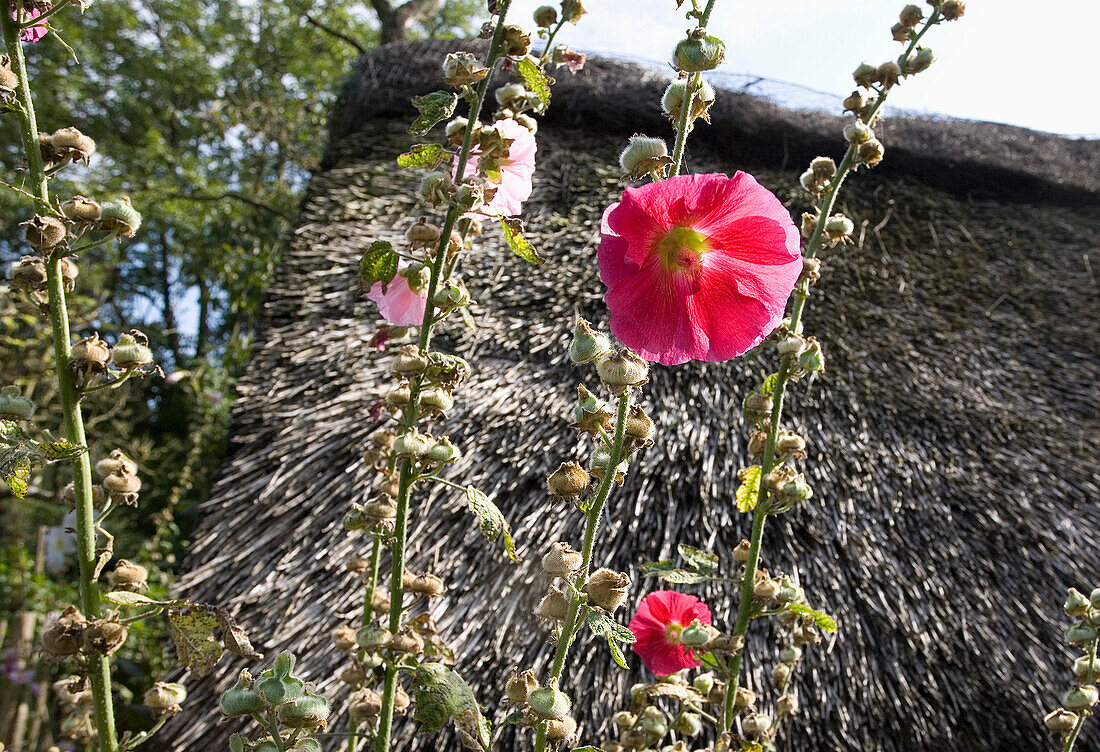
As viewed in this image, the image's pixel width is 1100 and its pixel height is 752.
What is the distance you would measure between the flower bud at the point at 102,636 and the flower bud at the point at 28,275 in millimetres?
221

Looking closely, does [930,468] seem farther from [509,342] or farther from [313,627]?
[313,627]

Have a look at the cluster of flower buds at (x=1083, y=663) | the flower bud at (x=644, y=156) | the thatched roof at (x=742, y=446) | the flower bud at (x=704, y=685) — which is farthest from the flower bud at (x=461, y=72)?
the thatched roof at (x=742, y=446)

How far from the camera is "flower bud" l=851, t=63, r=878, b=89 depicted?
62 centimetres

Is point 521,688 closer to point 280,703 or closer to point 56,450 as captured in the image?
point 280,703

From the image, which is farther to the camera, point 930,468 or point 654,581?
point 930,468

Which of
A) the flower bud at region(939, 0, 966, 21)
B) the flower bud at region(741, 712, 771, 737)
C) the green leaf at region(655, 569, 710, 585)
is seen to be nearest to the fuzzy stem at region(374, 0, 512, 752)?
the green leaf at region(655, 569, 710, 585)

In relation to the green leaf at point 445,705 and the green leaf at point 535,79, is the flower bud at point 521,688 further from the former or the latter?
the green leaf at point 535,79

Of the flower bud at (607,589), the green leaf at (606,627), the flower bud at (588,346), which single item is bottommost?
the green leaf at (606,627)

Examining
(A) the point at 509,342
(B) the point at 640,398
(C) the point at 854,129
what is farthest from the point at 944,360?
(C) the point at 854,129

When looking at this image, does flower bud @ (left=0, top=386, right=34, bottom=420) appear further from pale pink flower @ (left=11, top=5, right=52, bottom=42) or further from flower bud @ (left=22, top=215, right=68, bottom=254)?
pale pink flower @ (left=11, top=5, right=52, bottom=42)

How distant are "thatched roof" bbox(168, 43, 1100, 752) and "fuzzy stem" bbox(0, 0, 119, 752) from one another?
0.78 metres

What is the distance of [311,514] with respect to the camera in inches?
61.3

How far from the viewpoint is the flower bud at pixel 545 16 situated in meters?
0.50

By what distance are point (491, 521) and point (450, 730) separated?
41.3 inches
